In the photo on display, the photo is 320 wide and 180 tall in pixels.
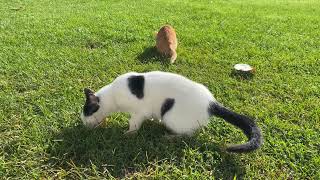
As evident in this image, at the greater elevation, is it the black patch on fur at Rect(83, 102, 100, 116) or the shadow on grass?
the black patch on fur at Rect(83, 102, 100, 116)

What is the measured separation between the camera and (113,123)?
3797mm

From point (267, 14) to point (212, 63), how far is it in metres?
3.83

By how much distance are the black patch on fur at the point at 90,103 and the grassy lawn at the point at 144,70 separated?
180 mm

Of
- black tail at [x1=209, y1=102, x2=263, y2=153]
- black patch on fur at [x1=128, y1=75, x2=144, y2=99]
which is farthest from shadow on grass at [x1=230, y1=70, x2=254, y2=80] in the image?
black patch on fur at [x1=128, y1=75, x2=144, y2=99]

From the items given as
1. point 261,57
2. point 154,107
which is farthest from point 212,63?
point 154,107

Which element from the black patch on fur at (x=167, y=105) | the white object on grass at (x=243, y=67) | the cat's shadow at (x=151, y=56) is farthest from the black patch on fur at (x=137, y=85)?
the white object on grass at (x=243, y=67)

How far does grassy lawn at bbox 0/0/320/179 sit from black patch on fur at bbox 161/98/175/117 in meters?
0.26

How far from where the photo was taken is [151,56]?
17.9 ft

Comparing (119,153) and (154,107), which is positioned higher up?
(154,107)

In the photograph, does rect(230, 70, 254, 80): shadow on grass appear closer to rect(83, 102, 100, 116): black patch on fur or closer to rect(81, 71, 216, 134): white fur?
rect(81, 71, 216, 134): white fur

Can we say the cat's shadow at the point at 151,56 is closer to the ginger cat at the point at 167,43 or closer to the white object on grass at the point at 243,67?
the ginger cat at the point at 167,43

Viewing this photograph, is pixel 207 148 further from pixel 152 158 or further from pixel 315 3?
pixel 315 3

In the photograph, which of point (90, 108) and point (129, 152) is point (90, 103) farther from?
point (129, 152)

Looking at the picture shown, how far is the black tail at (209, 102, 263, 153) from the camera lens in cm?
301
